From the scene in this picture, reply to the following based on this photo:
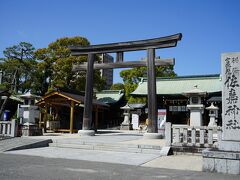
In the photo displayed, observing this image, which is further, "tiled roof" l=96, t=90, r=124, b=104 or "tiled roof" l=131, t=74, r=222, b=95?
"tiled roof" l=96, t=90, r=124, b=104

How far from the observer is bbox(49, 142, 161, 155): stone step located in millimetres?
12148

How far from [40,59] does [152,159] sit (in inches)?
1156

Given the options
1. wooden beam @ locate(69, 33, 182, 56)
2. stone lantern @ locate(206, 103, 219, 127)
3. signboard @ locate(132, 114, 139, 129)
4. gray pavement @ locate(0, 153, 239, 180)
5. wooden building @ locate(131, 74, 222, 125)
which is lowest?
gray pavement @ locate(0, 153, 239, 180)

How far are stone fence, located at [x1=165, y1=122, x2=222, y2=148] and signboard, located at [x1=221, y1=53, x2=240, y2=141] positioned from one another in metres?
2.46

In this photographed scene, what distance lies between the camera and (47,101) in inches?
926

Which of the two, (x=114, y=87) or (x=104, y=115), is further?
(x=114, y=87)

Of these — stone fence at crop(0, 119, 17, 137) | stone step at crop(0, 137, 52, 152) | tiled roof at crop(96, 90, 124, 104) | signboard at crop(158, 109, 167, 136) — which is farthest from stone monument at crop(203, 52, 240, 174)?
tiled roof at crop(96, 90, 124, 104)

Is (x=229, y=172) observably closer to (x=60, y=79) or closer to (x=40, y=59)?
(x=60, y=79)

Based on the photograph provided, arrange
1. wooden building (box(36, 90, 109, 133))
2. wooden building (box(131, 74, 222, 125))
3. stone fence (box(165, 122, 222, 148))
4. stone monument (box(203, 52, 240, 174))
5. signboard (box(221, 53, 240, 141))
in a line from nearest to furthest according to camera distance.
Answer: stone monument (box(203, 52, 240, 174)) → signboard (box(221, 53, 240, 141)) → stone fence (box(165, 122, 222, 148)) → wooden building (box(36, 90, 109, 133)) → wooden building (box(131, 74, 222, 125))

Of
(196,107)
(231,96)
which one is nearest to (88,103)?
(196,107)

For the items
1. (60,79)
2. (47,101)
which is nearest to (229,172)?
(47,101)

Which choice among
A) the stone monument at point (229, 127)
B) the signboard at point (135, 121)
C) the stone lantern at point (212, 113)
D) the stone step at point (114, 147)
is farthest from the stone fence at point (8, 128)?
the signboard at point (135, 121)

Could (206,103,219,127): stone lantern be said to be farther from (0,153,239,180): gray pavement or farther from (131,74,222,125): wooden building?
(0,153,239,180): gray pavement

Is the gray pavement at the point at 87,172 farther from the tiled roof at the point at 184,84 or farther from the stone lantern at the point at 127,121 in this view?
the stone lantern at the point at 127,121
